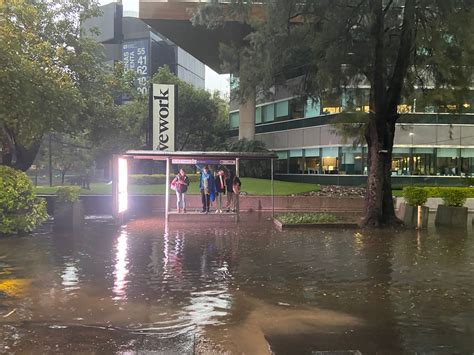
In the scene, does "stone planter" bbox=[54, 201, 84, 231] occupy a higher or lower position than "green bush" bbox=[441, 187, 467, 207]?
lower

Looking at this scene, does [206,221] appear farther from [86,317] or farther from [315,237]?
[86,317]

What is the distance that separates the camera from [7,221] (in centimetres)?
1248

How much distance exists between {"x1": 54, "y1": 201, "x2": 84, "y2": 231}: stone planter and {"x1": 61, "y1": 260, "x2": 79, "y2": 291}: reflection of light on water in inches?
206

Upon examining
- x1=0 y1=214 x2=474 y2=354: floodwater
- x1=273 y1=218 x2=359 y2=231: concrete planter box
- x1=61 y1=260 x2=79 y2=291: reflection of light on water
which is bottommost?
x1=0 y1=214 x2=474 y2=354: floodwater

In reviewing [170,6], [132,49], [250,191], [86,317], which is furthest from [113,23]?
[86,317]

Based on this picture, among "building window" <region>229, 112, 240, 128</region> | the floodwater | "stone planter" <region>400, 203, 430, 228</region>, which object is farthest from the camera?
"building window" <region>229, 112, 240, 128</region>

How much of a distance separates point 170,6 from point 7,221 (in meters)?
23.2

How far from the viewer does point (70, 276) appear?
8.40 m

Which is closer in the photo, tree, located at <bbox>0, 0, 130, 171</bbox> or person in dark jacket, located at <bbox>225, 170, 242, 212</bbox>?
tree, located at <bbox>0, 0, 130, 171</bbox>

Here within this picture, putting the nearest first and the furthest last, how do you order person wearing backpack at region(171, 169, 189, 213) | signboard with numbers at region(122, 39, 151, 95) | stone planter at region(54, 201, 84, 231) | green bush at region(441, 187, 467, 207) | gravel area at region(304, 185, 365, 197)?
stone planter at region(54, 201, 84, 231), green bush at region(441, 187, 467, 207), person wearing backpack at region(171, 169, 189, 213), gravel area at region(304, 185, 365, 197), signboard with numbers at region(122, 39, 151, 95)

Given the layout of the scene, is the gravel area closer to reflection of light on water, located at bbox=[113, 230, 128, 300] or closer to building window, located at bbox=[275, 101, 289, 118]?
building window, located at bbox=[275, 101, 289, 118]

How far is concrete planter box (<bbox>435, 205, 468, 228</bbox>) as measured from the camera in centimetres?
1672

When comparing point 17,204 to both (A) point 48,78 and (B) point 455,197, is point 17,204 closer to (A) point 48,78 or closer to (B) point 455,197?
(A) point 48,78

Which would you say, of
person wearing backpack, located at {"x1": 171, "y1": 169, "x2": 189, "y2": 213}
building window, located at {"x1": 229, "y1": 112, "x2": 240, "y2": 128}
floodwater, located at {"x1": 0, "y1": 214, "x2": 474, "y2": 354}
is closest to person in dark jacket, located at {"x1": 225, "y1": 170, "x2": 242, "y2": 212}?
person wearing backpack, located at {"x1": 171, "y1": 169, "x2": 189, "y2": 213}
